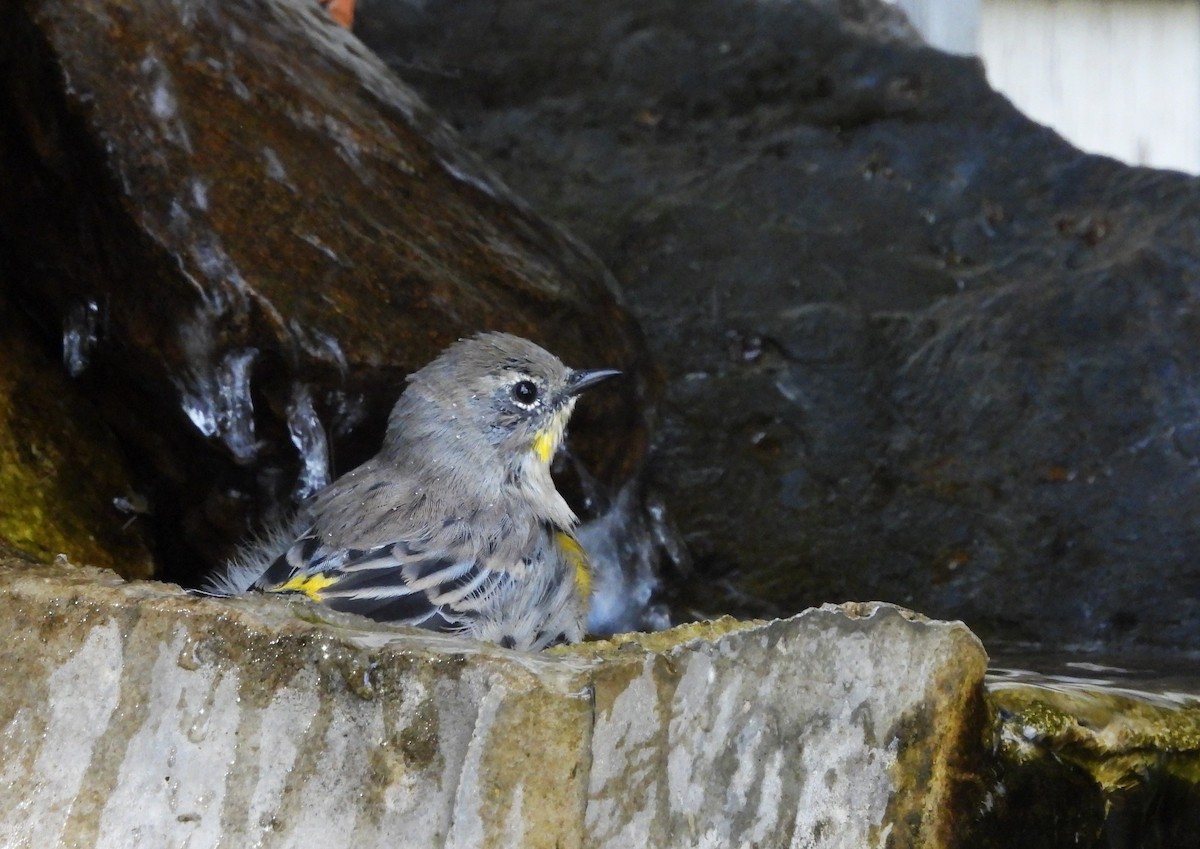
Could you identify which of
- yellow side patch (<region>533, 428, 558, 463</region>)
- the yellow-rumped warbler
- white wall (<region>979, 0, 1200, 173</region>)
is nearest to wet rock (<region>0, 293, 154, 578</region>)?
the yellow-rumped warbler

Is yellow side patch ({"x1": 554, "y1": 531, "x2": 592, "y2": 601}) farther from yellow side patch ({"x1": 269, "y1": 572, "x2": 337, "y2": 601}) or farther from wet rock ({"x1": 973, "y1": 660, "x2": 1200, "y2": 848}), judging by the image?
wet rock ({"x1": 973, "y1": 660, "x2": 1200, "y2": 848})

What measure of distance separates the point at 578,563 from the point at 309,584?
35.0 inches

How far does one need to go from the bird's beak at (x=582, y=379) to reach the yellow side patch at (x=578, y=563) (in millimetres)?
580

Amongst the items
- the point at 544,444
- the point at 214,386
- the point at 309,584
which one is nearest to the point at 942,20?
the point at 544,444

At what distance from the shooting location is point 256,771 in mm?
2348

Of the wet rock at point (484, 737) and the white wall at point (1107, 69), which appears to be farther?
the white wall at point (1107, 69)

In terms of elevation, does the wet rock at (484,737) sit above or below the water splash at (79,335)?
below

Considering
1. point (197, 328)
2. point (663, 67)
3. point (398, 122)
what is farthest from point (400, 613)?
point (663, 67)

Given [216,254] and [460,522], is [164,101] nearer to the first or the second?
[216,254]

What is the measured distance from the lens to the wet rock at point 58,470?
4.03 m

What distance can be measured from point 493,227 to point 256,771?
118 inches

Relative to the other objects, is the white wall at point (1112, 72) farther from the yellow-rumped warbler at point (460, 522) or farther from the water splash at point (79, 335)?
the water splash at point (79, 335)

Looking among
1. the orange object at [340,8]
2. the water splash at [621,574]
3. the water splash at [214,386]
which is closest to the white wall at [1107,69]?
the orange object at [340,8]

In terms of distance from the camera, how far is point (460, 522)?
12.3 feet
